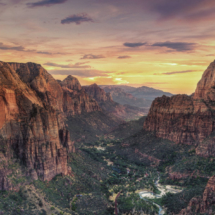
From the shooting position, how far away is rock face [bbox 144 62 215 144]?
133000mm

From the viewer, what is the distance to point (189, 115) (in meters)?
143

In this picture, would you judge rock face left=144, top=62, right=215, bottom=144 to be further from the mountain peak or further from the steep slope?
the steep slope

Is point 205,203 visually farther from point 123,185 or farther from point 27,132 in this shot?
point 27,132

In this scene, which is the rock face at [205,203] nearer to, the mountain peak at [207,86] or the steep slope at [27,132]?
the steep slope at [27,132]

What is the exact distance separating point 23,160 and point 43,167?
24.5ft

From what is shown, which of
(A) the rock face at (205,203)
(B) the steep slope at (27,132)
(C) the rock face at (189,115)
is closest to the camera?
(A) the rock face at (205,203)

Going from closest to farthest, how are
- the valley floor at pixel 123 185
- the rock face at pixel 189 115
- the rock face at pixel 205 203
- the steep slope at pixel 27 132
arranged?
the rock face at pixel 205 203 < the valley floor at pixel 123 185 < the steep slope at pixel 27 132 < the rock face at pixel 189 115

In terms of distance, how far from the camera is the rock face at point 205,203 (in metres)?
66.6

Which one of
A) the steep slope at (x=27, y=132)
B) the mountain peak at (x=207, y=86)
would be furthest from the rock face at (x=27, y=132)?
the mountain peak at (x=207, y=86)

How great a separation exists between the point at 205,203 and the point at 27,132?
190 ft

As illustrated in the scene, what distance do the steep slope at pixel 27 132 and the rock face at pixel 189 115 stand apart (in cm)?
7774

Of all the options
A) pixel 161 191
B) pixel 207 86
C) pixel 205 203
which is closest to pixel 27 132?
pixel 205 203

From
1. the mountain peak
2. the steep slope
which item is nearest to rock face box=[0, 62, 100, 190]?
the steep slope

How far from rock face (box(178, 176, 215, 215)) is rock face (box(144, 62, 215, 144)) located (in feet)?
220
